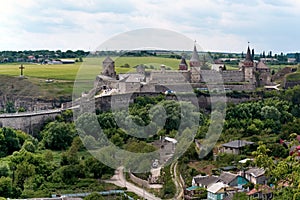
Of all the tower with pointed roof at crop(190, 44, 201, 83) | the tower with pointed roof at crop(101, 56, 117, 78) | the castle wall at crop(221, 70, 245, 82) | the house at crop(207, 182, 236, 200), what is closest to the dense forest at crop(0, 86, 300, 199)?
the house at crop(207, 182, 236, 200)

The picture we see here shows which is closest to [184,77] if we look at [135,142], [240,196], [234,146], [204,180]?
[234,146]

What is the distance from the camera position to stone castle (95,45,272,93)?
140ft

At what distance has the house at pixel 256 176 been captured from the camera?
23984mm

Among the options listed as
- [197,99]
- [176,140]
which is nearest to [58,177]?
[176,140]

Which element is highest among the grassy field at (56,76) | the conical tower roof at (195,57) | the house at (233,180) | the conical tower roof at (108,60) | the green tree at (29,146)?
the conical tower roof at (195,57)

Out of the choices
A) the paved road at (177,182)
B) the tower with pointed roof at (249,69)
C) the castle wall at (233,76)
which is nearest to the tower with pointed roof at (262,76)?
the tower with pointed roof at (249,69)

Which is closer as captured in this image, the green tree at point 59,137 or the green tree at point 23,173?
the green tree at point 23,173

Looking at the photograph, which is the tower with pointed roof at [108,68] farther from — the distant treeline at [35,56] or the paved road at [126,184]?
the distant treeline at [35,56]

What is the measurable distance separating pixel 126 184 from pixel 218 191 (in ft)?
16.4

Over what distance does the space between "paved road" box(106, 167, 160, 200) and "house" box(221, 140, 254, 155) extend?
6228mm

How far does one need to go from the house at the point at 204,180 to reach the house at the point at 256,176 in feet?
4.57

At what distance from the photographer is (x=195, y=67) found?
4631 cm

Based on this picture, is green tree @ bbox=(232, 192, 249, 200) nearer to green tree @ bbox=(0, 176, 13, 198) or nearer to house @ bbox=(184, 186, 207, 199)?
house @ bbox=(184, 186, 207, 199)

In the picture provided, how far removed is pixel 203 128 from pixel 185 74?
12161 mm
